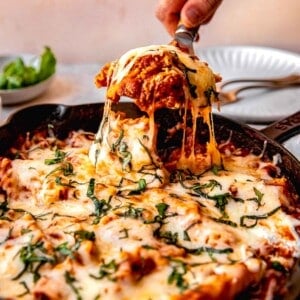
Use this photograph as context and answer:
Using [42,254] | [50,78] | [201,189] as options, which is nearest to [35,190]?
[42,254]

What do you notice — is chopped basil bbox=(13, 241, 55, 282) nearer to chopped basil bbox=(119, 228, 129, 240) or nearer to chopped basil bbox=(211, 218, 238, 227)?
chopped basil bbox=(119, 228, 129, 240)

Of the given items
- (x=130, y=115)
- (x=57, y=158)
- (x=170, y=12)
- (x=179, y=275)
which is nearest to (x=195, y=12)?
(x=170, y=12)

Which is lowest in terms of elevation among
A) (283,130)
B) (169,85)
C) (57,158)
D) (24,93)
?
(24,93)

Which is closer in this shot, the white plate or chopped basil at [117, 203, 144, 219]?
chopped basil at [117, 203, 144, 219]

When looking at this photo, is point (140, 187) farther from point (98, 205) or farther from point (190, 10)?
point (190, 10)

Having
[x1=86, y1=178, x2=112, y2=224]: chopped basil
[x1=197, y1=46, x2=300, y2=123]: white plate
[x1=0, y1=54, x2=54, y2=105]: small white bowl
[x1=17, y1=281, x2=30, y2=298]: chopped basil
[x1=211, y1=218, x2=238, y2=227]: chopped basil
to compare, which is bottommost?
[x1=0, y1=54, x2=54, y2=105]: small white bowl

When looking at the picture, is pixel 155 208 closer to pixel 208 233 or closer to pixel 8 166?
pixel 208 233

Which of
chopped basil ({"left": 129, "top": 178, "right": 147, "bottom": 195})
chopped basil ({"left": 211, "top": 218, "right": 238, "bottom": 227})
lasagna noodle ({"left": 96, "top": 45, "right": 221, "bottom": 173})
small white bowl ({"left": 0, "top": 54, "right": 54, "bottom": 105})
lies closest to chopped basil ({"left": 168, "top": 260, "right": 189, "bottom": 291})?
chopped basil ({"left": 211, "top": 218, "right": 238, "bottom": 227})
